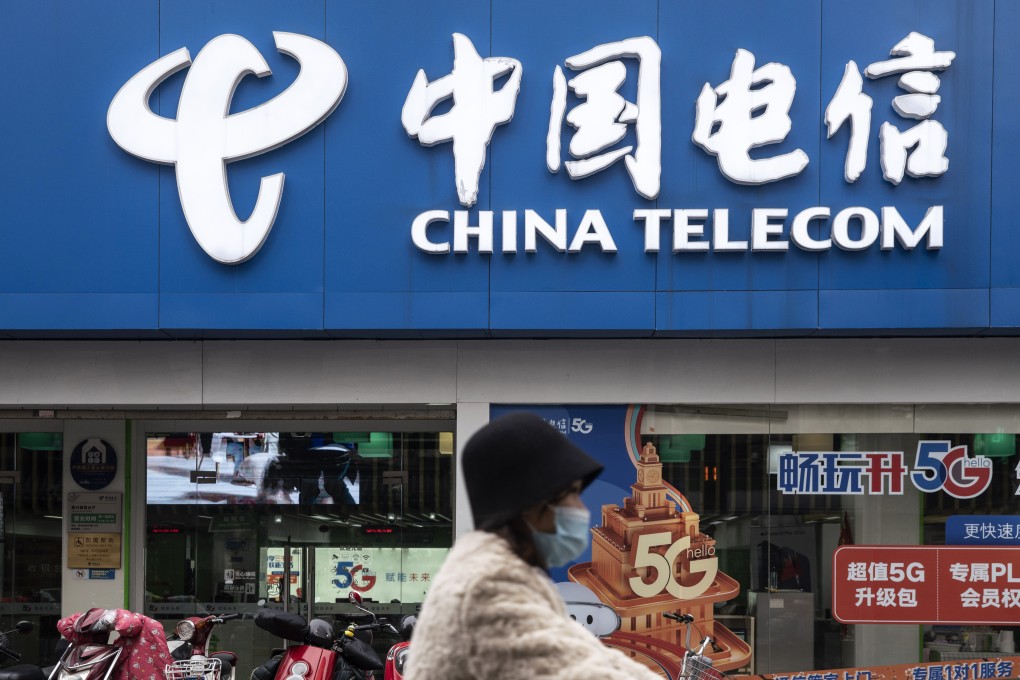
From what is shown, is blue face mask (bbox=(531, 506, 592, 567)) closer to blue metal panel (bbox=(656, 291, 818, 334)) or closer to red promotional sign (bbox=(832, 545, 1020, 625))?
blue metal panel (bbox=(656, 291, 818, 334))

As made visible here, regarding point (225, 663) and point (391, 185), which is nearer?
point (225, 663)

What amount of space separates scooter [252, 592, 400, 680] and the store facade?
6.79 ft

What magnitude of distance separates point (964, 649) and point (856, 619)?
0.88 m

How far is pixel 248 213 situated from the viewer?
746 cm

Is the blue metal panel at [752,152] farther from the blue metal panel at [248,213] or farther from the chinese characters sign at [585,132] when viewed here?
the blue metal panel at [248,213]

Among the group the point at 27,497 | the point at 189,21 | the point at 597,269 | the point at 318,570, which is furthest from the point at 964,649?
the point at 27,497

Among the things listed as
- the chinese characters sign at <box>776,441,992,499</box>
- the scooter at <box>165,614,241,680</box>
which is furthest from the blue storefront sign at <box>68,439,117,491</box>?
the chinese characters sign at <box>776,441,992,499</box>

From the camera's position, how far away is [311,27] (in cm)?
743

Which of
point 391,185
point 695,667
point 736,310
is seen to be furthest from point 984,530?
point 391,185

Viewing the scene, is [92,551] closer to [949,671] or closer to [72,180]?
[72,180]

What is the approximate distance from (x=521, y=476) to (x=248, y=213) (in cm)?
612

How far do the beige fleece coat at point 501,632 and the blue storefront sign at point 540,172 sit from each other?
18.5ft

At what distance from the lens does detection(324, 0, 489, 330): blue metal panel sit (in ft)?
24.2

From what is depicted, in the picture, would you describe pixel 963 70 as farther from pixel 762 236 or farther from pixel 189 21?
pixel 189 21
